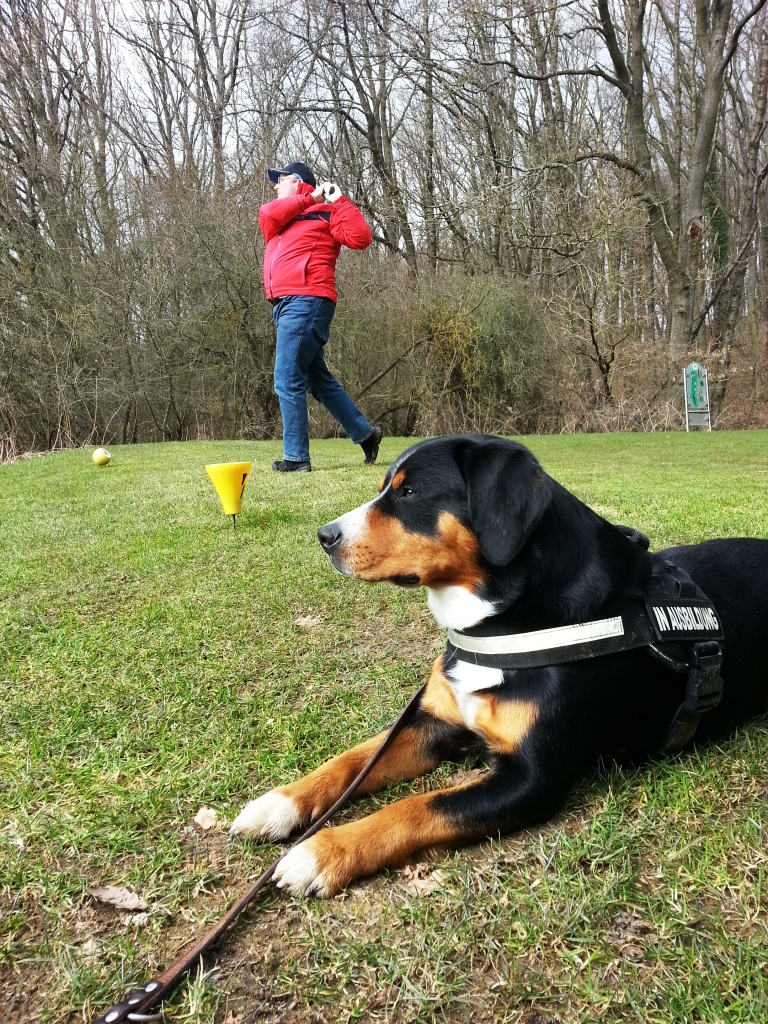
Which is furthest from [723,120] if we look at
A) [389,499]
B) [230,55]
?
[389,499]

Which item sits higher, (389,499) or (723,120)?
(723,120)

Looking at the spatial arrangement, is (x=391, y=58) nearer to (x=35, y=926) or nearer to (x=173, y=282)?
(x=173, y=282)

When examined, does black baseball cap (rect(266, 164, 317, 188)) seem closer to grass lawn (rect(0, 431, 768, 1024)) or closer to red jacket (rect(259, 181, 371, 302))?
red jacket (rect(259, 181, 371, 302))

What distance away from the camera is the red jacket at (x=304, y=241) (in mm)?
7316

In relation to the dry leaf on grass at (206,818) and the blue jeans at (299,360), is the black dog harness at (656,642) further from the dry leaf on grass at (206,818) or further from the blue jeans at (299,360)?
the blue jeans at (299,360)

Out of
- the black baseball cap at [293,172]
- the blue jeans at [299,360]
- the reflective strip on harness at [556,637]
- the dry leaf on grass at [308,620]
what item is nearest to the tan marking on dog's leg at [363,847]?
the reflective strip on harness at [556,637]

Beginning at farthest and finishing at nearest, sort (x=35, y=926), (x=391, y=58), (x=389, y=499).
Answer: (x=391, y=58)
(x=389, y=499)
(x=35, y=926)

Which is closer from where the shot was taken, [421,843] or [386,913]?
[386,913]

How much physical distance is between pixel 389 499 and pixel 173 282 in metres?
15.6

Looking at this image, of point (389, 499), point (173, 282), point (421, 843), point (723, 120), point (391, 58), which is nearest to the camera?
point (421, 843)

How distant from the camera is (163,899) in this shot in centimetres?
156

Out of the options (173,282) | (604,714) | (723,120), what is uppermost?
(723,120)

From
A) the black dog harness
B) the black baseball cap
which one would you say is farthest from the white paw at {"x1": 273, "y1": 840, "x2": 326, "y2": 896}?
the black baseball cap

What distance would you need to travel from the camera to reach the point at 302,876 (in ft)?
5.11
